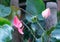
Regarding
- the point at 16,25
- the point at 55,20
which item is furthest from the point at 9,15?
the point at 55,20

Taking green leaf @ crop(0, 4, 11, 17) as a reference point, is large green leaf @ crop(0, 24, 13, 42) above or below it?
below

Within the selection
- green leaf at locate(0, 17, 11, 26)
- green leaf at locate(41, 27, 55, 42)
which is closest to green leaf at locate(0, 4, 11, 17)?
green leaf at locate(0, 17, 11, 26)

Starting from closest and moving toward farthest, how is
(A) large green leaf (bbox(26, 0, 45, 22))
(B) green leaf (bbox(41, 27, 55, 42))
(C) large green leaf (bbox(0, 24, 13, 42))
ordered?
(C) large green leaf (bbox(0, 24, 13, 42)) → (B) green leaf (bbox(41, 27, 55, 42)) → (A) large green leaf (bbox(26, 0, 45, 22))

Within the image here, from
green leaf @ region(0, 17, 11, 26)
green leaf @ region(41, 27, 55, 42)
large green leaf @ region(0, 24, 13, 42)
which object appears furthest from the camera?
green leaf @ region(41, 27, 55, 42)

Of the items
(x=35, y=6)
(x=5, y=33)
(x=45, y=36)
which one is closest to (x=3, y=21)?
(x=5, y=33)

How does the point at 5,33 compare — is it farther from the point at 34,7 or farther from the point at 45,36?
the point at 34,7

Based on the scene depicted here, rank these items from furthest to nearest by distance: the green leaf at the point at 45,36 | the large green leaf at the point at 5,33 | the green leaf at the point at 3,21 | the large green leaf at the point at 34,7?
the large green leaf at the point at 34,7 < the green leaf at the point at 45,36 < the green leaf at the point at 3,21 < the large green leaf at the point at 5,33

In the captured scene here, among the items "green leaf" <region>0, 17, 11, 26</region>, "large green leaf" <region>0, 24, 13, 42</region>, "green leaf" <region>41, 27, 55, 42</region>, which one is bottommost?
"green leaf" <region>41, 27, 55, 42</region>

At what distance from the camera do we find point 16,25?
4.42ft

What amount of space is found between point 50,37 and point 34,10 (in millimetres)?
311

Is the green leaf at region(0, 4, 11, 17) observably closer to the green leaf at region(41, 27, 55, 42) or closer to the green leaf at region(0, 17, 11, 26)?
the green leaf at region(0, 17, 11, 26)

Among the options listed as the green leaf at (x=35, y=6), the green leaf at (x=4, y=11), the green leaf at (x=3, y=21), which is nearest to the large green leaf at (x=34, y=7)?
the green leaf at (x=35, y=6)

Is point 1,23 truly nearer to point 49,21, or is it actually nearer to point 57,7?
point 49,21

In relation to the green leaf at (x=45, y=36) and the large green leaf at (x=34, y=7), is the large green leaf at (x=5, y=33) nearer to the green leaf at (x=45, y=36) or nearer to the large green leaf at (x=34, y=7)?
the green leaf at (x=45, y=36)
